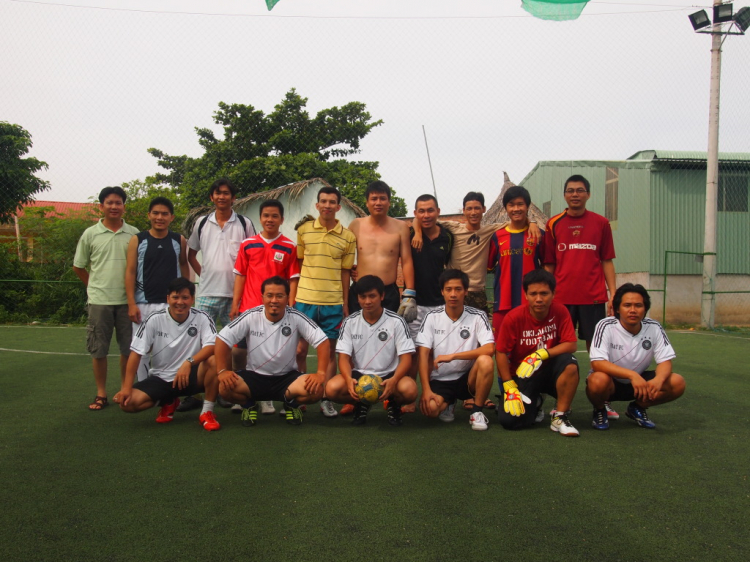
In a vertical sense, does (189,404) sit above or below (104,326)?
below

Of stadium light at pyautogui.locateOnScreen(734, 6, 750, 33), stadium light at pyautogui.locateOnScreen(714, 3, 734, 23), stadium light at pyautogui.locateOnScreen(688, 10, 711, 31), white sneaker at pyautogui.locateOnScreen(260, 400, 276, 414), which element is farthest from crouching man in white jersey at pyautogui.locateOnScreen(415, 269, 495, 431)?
stadium light at pyautogui.locateOnScreen(734, 6, 750, 33)

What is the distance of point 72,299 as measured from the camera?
12711mm

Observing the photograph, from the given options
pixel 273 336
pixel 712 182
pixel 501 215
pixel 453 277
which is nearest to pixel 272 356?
pixel 273 336

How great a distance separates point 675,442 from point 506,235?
181 cm

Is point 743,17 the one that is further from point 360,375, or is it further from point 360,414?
point 360,414

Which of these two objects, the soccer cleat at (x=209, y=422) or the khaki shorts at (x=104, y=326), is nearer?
the soccer cleat at (x=209, y=422)

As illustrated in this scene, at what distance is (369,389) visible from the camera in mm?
3902

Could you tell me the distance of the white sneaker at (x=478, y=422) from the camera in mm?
3891

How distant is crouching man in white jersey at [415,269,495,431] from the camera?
408cm

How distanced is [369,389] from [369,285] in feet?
2.27

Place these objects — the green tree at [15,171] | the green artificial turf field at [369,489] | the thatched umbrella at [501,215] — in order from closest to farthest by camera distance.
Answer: the green artificial turf field at [369,489] < the green tree at [15,171] < the thatched umbrella at [501,215]

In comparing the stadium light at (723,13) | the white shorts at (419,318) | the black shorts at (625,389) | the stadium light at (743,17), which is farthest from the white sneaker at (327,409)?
the stadium light at (743,17)

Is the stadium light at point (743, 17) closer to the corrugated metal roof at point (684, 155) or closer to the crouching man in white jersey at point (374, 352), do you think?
the corrugated metal roof at point (684, 155)

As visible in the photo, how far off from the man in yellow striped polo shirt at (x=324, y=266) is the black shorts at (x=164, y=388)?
0.77 metres
